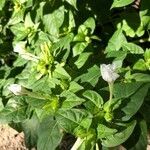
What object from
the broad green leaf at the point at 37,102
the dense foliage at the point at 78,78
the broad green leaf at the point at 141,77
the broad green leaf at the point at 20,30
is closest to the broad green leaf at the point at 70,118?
the dense foliage at the point at 78,78

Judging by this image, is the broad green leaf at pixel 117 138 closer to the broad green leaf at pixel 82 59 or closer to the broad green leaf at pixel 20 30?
the broad green leaf at pixel 82 59

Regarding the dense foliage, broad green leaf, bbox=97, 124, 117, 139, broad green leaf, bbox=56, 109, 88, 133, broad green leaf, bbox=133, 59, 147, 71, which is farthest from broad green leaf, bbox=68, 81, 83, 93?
broad green leaf, bbox=133, 59, 147, 71

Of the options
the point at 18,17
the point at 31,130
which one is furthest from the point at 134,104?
the point at 18,17

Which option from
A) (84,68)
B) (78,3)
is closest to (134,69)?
(84,68)

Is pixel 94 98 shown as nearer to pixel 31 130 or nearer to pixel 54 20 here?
pixel 54 20

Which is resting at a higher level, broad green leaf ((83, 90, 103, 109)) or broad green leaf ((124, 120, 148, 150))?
broad green leaf ((83, 90, 103, 109))

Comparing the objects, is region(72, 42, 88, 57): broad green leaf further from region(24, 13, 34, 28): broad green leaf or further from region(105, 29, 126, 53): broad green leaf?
region(24, 13, 34, 28): broad green leaf
